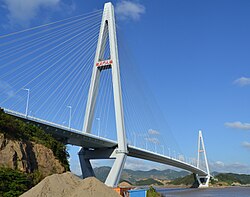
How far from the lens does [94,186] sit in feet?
→ 54.7

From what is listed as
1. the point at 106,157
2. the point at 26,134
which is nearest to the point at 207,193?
the point at 106,157

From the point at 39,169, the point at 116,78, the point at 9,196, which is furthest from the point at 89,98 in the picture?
the point at 9,196

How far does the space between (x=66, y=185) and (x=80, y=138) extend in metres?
21.3

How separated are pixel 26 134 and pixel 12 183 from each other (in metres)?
7.80

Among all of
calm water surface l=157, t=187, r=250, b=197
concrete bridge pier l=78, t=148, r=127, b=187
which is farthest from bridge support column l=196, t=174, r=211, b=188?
concrete bridge pier l=78, t=148, r=127, b=187

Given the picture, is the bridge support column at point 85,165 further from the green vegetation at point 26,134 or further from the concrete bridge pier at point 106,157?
the green vegetation at point 26,134

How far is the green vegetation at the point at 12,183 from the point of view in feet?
61.6

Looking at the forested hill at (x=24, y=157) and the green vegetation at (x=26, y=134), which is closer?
the forested hill at (x=24, y=157)

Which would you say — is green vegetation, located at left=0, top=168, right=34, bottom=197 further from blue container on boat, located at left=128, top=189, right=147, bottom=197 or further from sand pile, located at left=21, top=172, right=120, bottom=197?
blue container on boat, located at left=128, top=189, right=147, bottom=197

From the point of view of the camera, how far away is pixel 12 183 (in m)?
19.7

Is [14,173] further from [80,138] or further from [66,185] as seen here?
[80,138]

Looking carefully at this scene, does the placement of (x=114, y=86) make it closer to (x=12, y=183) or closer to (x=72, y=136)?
(x=72, y=136)

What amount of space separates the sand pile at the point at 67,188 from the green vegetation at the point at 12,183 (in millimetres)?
3401

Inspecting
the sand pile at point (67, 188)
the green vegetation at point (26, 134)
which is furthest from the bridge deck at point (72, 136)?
the sand pile at point (67, 188)
